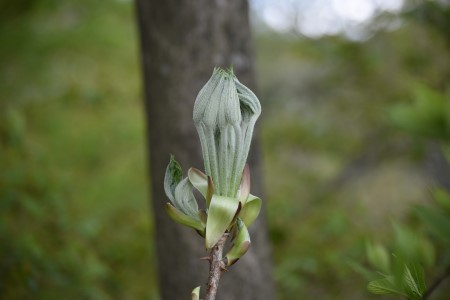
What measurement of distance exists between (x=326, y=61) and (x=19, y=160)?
179cm

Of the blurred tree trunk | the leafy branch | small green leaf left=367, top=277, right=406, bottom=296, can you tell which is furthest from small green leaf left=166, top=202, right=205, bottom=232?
the blurred tree trunk

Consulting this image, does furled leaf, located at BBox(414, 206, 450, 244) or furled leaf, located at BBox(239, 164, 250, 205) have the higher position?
furled leaf, located at BBox(239, 164, 250, 205)

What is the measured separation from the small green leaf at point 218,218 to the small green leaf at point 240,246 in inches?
1.2

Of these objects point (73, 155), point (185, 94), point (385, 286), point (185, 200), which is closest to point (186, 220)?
point (185, 200)

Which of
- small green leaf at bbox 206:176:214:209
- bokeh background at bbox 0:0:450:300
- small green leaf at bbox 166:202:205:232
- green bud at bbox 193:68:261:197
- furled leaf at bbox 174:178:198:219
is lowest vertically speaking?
bokeh background at bbox 0:0:450:300

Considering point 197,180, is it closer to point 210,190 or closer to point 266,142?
point 210,190

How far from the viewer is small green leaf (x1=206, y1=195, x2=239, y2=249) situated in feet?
1.85

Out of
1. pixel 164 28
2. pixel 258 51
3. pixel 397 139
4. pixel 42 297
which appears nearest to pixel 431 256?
pixel 164 28

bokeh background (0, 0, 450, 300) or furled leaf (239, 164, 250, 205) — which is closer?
furled leaf (239, 164, 250, 205)

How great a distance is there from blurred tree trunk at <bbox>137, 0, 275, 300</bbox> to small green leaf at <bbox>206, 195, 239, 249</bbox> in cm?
73

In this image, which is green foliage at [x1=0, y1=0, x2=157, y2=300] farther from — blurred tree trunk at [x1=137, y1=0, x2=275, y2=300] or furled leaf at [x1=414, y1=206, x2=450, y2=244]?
furled leaf at [x1=414, y1=206, x2=450, y2=244]

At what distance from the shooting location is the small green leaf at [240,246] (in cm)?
59

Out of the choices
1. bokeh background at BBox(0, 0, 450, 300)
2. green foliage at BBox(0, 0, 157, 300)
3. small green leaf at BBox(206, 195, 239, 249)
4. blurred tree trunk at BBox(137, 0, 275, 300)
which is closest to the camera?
small green leaf at BBox(206, 195, 239, 249)

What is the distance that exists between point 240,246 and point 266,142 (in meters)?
2.57
